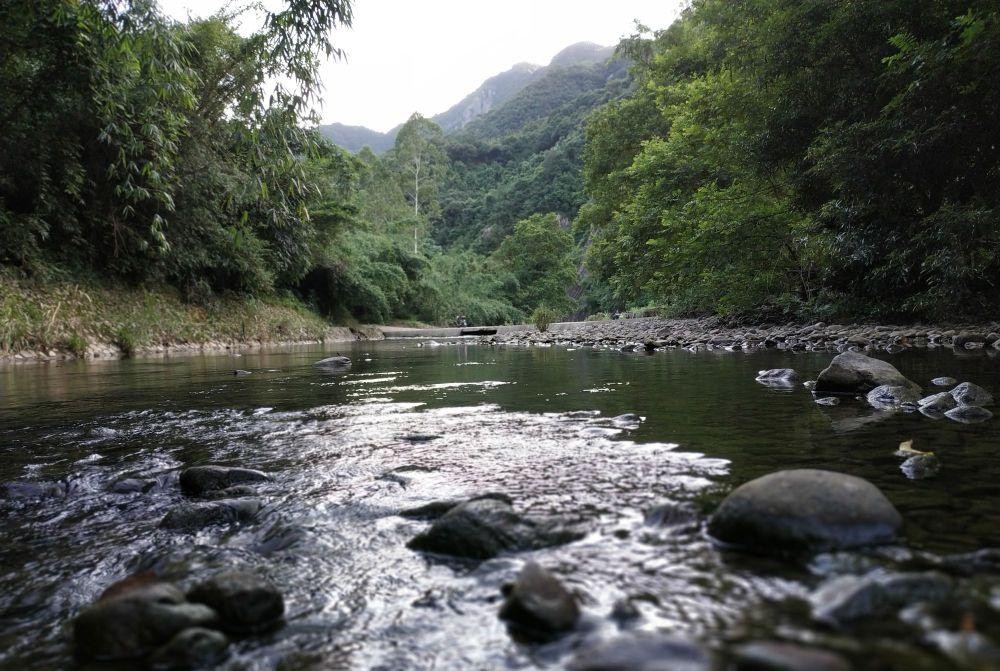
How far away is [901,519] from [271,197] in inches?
221

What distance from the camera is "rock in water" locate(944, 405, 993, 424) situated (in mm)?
3191

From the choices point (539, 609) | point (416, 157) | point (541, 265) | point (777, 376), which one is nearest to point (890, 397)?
point (777, 376)

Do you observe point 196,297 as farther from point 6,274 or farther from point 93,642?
point 93,642

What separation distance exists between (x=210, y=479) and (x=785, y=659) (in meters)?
2.34

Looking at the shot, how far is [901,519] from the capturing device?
1.71 metres

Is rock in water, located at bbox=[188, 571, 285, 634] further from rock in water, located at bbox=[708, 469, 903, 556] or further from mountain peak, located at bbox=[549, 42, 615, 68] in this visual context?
mountain peak, located at bbox=[549, 42, 615, 68]

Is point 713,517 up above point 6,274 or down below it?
below

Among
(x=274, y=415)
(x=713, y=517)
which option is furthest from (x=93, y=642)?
(x=274, y=415)

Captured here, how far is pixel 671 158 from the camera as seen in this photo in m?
15.9

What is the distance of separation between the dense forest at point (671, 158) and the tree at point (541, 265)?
27.8 m

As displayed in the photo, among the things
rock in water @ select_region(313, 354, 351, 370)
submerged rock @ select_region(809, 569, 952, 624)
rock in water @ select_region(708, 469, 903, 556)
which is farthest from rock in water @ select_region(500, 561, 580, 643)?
rock in water @ select_region(313, 354, 351, 370)

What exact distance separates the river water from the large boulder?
0.69 ft

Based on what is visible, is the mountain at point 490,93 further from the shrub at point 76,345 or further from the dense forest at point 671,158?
the shrub at point 76,345

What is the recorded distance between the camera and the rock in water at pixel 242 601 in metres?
1.34
